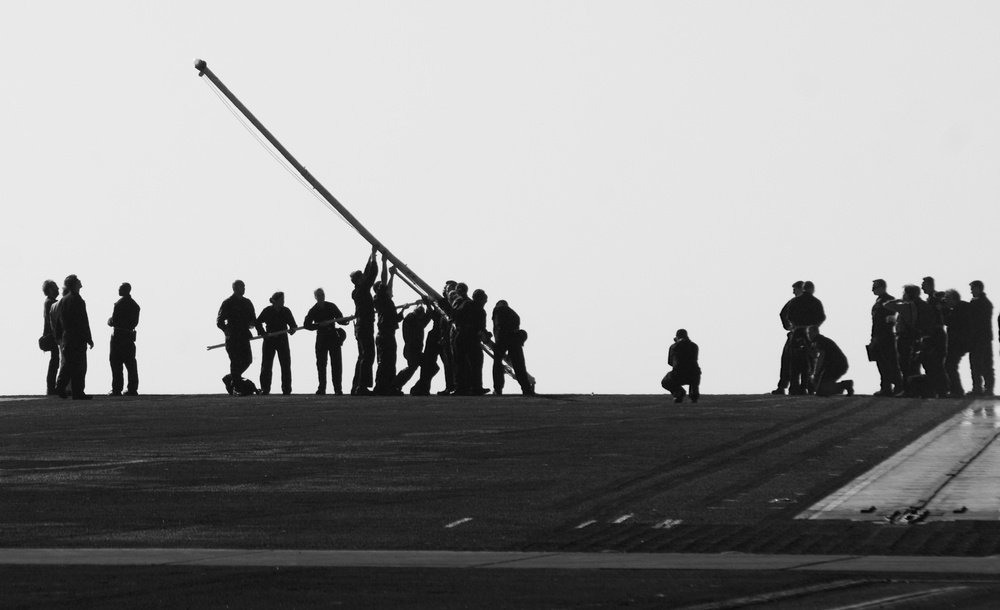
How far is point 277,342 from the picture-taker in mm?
31094

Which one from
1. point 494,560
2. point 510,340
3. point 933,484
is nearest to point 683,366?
point 510,340

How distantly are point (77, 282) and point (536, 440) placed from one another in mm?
10755

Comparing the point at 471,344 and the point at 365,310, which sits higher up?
the point at 365,310

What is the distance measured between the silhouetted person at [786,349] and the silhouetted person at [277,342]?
24.8 ft

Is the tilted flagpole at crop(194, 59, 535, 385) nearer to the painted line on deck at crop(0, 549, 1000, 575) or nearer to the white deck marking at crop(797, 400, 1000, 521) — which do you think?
the white deck marking at crop(797, 400, 1000, 521)

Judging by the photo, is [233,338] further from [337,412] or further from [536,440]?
[536,440]

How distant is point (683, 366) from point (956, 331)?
4856mm

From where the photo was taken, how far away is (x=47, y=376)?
105 feet

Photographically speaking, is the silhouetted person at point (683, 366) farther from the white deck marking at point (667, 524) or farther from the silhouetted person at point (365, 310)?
the white deck marking at point (667, 524)

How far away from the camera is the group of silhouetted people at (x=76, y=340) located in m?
28.2

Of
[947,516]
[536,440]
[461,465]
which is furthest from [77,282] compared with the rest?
[947,516]

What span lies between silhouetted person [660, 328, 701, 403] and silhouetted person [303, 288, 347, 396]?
6256 millimetres

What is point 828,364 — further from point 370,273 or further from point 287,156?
point 287,156

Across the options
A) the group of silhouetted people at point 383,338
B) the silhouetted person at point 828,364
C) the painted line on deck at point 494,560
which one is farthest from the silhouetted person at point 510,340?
the painted line on deck at point 494,560
